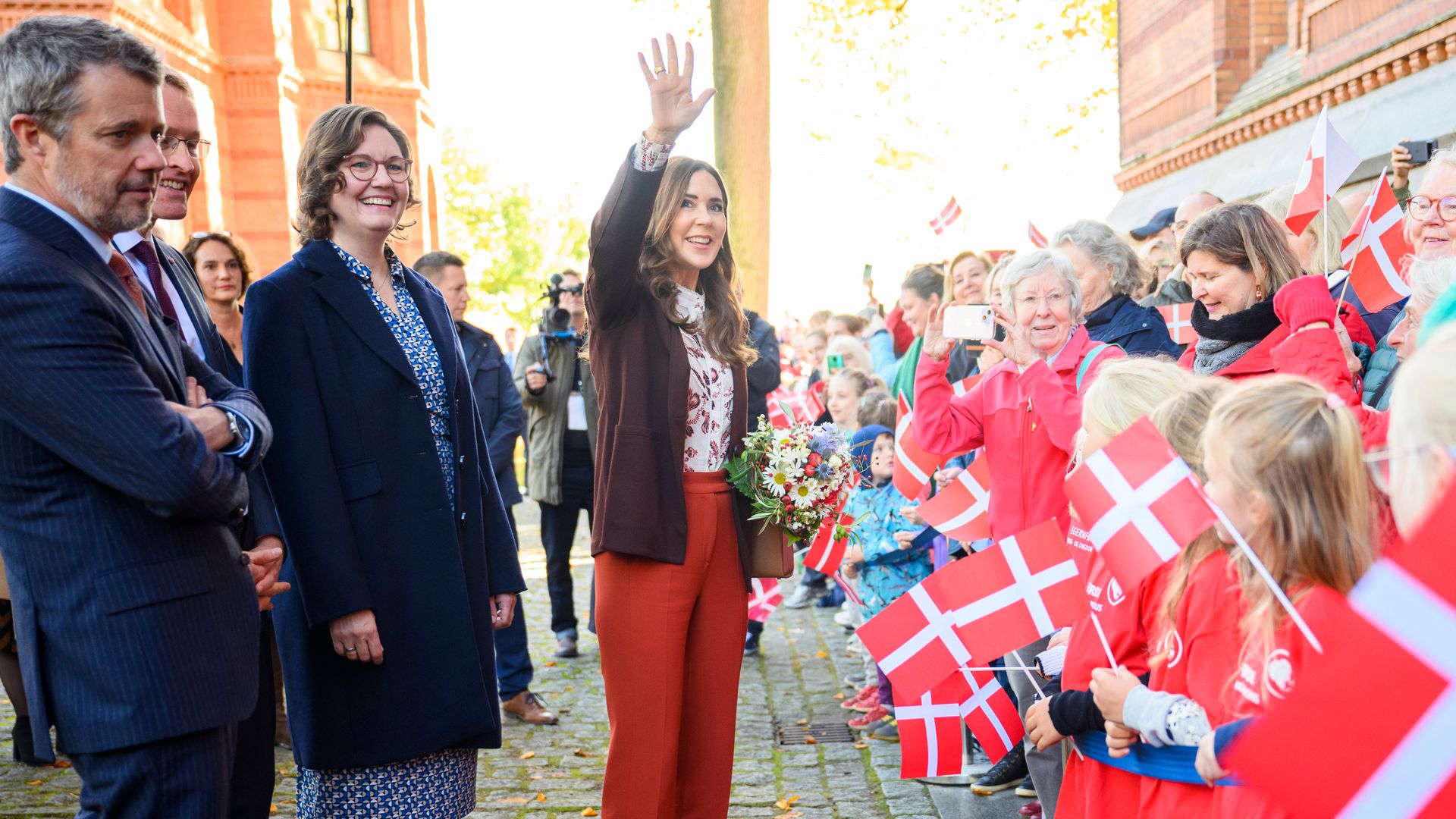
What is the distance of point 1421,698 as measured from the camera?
119cm

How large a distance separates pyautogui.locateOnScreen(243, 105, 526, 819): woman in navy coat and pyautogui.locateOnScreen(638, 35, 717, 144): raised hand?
721 mm

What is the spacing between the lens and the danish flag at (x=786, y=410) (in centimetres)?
535

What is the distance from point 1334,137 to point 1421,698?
4.14m

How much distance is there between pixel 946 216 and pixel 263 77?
13296mm

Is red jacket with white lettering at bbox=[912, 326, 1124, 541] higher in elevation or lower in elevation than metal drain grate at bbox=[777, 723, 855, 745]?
higher

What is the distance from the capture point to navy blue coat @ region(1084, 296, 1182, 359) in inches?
189

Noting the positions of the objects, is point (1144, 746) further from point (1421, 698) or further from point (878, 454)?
point (878, 454)

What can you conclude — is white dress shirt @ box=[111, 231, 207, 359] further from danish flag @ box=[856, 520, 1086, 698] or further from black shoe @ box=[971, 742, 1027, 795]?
black shoe @ box=[971, 742, 1027, 795]

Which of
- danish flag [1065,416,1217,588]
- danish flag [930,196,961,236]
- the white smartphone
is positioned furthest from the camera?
danish flag [930,196,961,236]

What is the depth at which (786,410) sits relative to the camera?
601 centimetres

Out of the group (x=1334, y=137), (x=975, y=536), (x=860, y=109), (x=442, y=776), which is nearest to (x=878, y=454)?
(x=975, y=536)

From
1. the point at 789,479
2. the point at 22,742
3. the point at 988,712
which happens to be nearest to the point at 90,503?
the point at 789,479

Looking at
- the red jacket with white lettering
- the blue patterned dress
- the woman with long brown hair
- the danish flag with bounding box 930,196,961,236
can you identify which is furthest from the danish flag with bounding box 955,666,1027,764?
the danish flag with bounding box 930,196,961,236

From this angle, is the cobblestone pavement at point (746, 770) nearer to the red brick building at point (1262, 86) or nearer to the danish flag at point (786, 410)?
the danish flag at point (786, 410)
